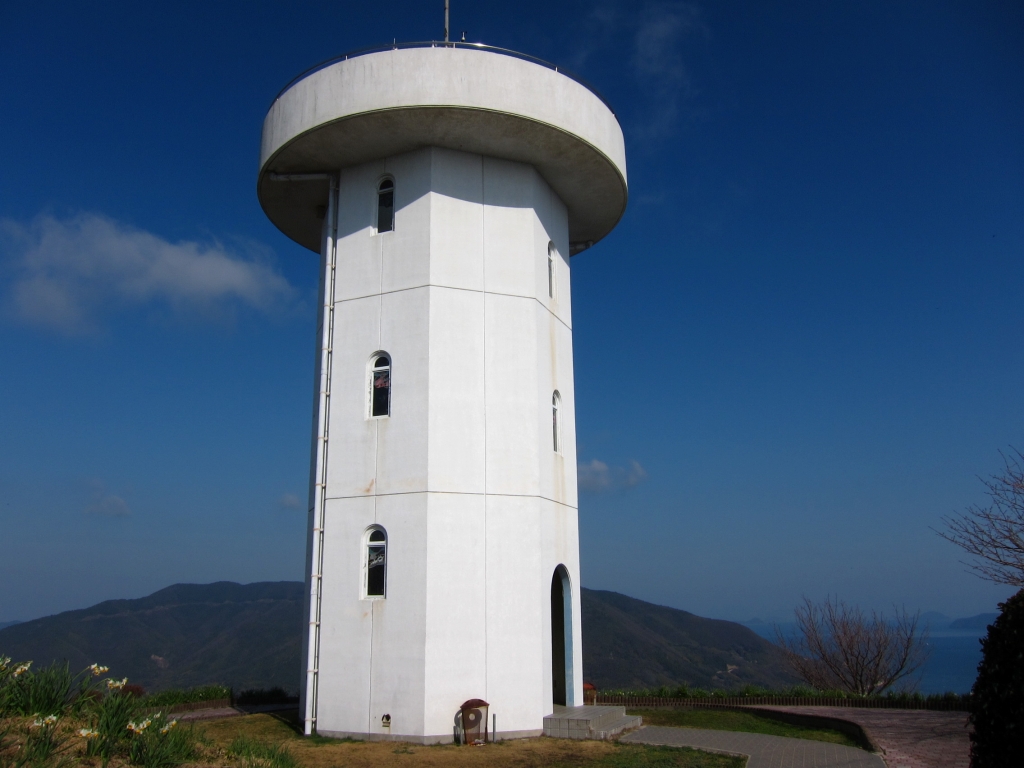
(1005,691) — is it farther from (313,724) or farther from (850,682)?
(850,682)

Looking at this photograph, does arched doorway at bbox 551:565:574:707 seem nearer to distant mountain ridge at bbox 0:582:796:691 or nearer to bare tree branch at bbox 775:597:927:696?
bare tree branch at bbox 775:597:927:696

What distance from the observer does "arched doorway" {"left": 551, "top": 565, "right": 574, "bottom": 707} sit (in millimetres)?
16156

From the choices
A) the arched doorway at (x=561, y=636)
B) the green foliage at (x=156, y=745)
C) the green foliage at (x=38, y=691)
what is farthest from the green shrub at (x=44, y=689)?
the arched doorway at (x=561, y=636)

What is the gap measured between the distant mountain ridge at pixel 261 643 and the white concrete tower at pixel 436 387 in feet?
201

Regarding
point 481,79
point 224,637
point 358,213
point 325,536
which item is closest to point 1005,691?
point 325,536

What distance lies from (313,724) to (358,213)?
9.43m

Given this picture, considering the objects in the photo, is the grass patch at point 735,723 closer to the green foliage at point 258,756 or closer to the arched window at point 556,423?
the arched window at point 556,423

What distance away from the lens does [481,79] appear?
577 inches

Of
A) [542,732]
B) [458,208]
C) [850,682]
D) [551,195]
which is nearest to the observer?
[542,732]

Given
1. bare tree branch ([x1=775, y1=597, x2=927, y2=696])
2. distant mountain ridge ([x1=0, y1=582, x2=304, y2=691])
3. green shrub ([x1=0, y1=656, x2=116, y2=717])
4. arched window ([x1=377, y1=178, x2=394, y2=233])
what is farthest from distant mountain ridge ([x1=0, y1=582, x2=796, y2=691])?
green shrub ([x1=0, y1=656, x2=116, y2=717])

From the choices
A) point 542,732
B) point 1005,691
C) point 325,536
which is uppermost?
point 325,536

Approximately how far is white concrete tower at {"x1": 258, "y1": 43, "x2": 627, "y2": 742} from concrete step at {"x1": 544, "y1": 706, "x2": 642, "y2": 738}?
0.94 ft

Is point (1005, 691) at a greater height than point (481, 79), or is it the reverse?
point (481, 79)

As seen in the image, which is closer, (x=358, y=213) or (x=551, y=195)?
(x=358, y=213)
